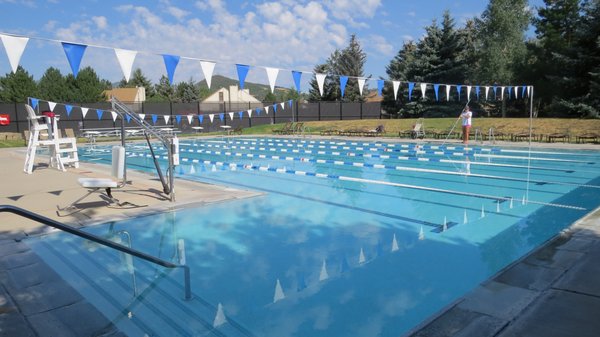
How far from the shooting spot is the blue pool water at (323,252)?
3.40 metres

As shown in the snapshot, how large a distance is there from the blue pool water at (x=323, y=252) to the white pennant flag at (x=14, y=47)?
3.30 metres

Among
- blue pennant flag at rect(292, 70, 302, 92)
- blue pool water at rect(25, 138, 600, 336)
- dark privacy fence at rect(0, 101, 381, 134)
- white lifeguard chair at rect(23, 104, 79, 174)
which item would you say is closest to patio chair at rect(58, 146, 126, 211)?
blue pool water at rect(25, 138, 600, 336)

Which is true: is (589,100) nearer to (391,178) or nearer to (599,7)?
(599,7)

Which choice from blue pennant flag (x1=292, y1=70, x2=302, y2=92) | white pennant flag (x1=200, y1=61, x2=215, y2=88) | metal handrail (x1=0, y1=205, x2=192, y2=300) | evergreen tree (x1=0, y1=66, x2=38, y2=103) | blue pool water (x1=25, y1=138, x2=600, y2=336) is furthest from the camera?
evergreen tree (x1=0, y1=66, x2=38, y2=103)

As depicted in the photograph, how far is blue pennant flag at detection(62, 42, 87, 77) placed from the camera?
23.7 feet

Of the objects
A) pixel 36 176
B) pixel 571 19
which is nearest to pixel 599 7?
pixel 571 19

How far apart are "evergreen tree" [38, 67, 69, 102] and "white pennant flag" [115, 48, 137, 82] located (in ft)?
133

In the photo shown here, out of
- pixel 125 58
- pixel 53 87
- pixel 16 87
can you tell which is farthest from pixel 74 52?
pixel 53 87

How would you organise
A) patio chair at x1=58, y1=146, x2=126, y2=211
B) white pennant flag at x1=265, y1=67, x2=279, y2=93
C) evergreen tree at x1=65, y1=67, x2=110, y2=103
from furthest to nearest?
1. evergreen tree at x1=65, y1=67, x2=110, y2=103
2. white pennant flag at x1=265, y1=67, x2=279, y2=93
3. patio chair at x1=58, y1=146, x2=126, y2=211

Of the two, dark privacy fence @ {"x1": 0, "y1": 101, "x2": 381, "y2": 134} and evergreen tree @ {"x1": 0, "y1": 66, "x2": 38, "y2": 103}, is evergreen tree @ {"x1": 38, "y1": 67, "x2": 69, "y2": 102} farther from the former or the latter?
dark privacy fence @ {"x1": 0, "y1": 101, "x2": 381, "y2": 134}

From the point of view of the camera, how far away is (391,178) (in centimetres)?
1062

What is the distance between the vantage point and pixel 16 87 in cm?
4125

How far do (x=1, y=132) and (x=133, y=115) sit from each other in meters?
22.8

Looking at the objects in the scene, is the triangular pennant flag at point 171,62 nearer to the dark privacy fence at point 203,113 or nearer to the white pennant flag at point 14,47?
the white pennant flag at point 14,47
